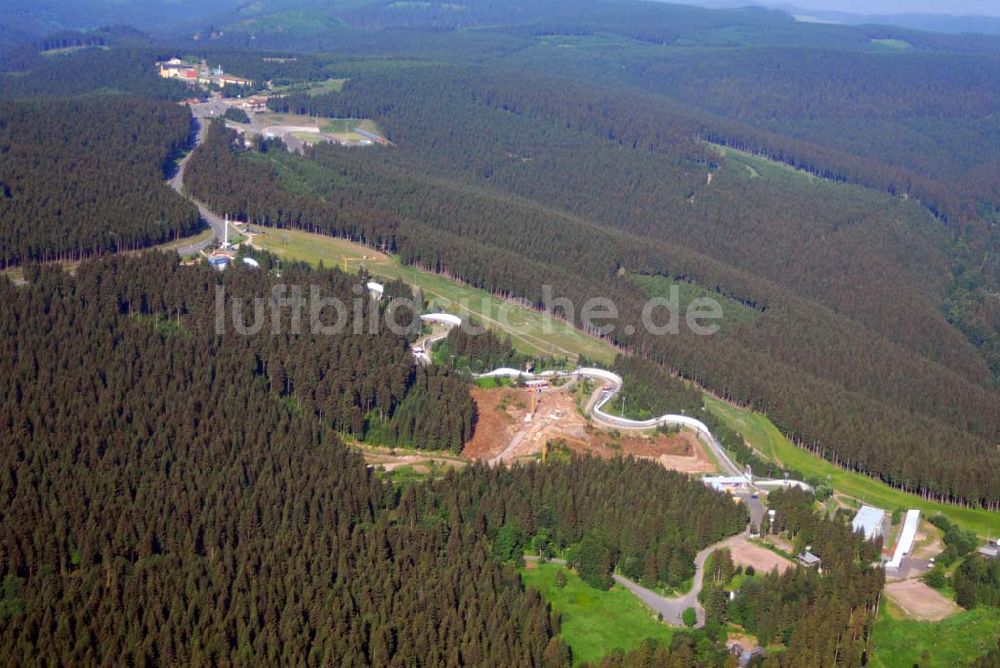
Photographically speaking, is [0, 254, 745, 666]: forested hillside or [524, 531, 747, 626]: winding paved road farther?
[524, 531, 747, 626]: winding paved road

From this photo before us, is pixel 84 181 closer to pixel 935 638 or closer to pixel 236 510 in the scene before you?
pixel 236 510

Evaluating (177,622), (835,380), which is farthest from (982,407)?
(177,622)

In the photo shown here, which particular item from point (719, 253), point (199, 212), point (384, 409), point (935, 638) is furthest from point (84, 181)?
point (935, 638)

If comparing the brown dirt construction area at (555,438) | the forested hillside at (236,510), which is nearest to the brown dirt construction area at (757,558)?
the forested hillside at (236,510)

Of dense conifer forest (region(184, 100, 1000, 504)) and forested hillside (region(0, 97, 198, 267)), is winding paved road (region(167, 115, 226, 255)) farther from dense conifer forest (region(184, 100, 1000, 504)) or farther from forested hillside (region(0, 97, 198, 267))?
forested hillside (region(0, 97, 198, 267))

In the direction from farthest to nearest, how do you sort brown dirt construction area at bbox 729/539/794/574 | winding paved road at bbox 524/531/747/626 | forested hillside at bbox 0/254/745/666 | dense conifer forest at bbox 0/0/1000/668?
brown dirt construction area at bbox 729/539/794/574
winding paved road at bbox 524/531/747/626
dense conifer forest at bbox 0/0/1000/668
forested hillside at bbox 0/254/745/666

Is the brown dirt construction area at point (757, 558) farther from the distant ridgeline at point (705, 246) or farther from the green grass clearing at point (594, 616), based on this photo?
the distant ridgeline at point (705, 246)

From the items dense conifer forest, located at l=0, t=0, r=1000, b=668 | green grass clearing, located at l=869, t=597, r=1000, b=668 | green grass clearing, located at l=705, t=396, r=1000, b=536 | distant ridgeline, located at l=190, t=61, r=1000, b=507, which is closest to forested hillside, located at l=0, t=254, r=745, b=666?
dense conifer forest, located at l=0, t=0, r=1000, b=668
